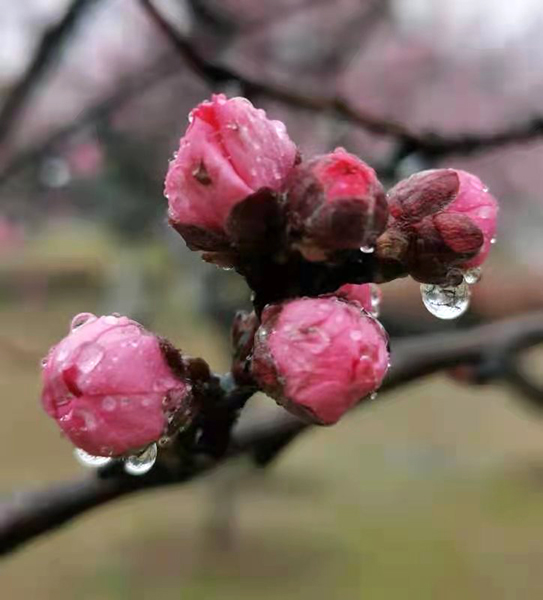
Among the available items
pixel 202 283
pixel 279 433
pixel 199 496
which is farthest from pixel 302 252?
pixel 199 496

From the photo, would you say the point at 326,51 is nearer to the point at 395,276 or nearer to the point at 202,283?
the point at 202,283

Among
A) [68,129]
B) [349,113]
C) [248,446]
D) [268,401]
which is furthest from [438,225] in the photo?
[268,401]

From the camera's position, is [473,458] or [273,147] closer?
[273,147]

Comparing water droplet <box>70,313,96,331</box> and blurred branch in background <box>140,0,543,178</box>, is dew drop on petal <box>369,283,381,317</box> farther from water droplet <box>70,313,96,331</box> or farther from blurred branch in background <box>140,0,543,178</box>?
blurred branch in background <box>140,0,543,178</box>

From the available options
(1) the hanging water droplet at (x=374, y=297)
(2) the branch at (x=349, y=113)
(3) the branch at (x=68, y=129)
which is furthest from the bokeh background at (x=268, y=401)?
(1) the hanging water droplet at (x=374, y=297)

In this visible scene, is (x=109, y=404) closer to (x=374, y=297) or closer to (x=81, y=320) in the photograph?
(x=81, y=320)

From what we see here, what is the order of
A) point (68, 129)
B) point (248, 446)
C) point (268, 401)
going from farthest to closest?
point (268, 401), point (68, 129), point (248, 446)
